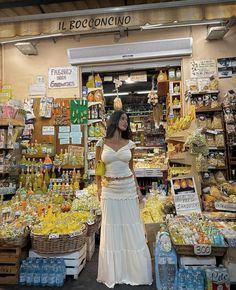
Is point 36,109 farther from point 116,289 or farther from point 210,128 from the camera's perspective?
point 116,289

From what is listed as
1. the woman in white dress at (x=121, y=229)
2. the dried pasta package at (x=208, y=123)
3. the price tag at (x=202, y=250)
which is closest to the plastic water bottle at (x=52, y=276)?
the woman in white dress at (x=121, y=229)

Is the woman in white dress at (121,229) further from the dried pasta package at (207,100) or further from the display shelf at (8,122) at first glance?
the dried pasta package at (207,100)

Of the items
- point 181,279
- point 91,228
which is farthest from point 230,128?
point 181,279

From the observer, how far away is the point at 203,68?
6039 millimetres

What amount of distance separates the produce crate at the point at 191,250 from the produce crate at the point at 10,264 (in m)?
1.75

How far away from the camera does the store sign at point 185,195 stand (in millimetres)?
3602

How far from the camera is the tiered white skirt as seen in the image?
310 centimetres

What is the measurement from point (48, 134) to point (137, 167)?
2.02 meters

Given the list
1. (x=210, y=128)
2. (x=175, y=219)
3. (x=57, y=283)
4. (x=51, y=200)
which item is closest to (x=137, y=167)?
(x=210, y=128)

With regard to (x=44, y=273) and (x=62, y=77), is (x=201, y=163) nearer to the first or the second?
(x=44, y=273)

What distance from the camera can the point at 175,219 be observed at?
11.2 ft

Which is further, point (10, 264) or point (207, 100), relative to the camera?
point (207, 100)

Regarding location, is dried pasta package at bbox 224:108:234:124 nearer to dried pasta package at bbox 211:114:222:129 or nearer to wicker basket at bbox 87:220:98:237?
dried pasta package at bbox 211:114:222:129

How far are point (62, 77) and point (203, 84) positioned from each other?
2937mm
